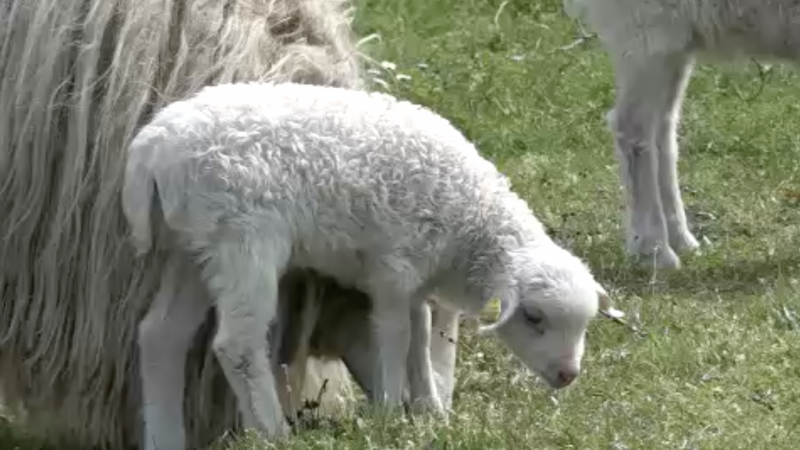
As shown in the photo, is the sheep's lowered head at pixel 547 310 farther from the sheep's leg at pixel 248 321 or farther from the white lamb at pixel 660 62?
the white lamb at pixel 660 62

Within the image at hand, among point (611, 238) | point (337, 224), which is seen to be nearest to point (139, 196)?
point (337, 224)

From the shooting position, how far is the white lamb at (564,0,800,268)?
7.27 meters

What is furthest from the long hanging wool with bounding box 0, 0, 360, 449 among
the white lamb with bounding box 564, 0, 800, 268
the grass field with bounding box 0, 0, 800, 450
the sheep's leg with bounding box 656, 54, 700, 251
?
the sheep's leg with bounding box 656, 54, 700, 251

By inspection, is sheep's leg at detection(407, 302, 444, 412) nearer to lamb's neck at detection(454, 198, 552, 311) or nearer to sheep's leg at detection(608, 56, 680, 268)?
lamb's neck at detection(454, 198, 552, 311)

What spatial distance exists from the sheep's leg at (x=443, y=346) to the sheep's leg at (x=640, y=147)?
6.48ft

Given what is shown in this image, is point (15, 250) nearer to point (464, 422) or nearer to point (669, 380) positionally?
point (464, 422)

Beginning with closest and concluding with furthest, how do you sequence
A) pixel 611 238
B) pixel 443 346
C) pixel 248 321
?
pixel 248 321 → pixel 443 346 → pixel 611 238

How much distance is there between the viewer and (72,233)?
5.33 meters

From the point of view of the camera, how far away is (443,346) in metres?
5.65

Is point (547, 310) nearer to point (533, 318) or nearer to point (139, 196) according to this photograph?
point (533, 318)

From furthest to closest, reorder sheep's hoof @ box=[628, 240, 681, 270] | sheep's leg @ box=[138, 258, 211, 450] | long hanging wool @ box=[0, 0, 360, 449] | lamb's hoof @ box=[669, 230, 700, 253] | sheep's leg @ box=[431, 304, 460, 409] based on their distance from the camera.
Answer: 1. lamb's hoof @ box=[669, 230, 700, 253]
2. sheep's hoof @ box=[628, 240, 681, 270]
3. sheep's leg @ box=[431, 304, 460, 409]
4. long hanging wool @ box=[0, 0, 360, 449]
5. sheep's leg @ box=[138, 258, 211, 450]

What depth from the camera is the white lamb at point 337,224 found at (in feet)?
16.3

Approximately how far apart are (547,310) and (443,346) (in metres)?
0.65

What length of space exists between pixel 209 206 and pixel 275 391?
48 cm
